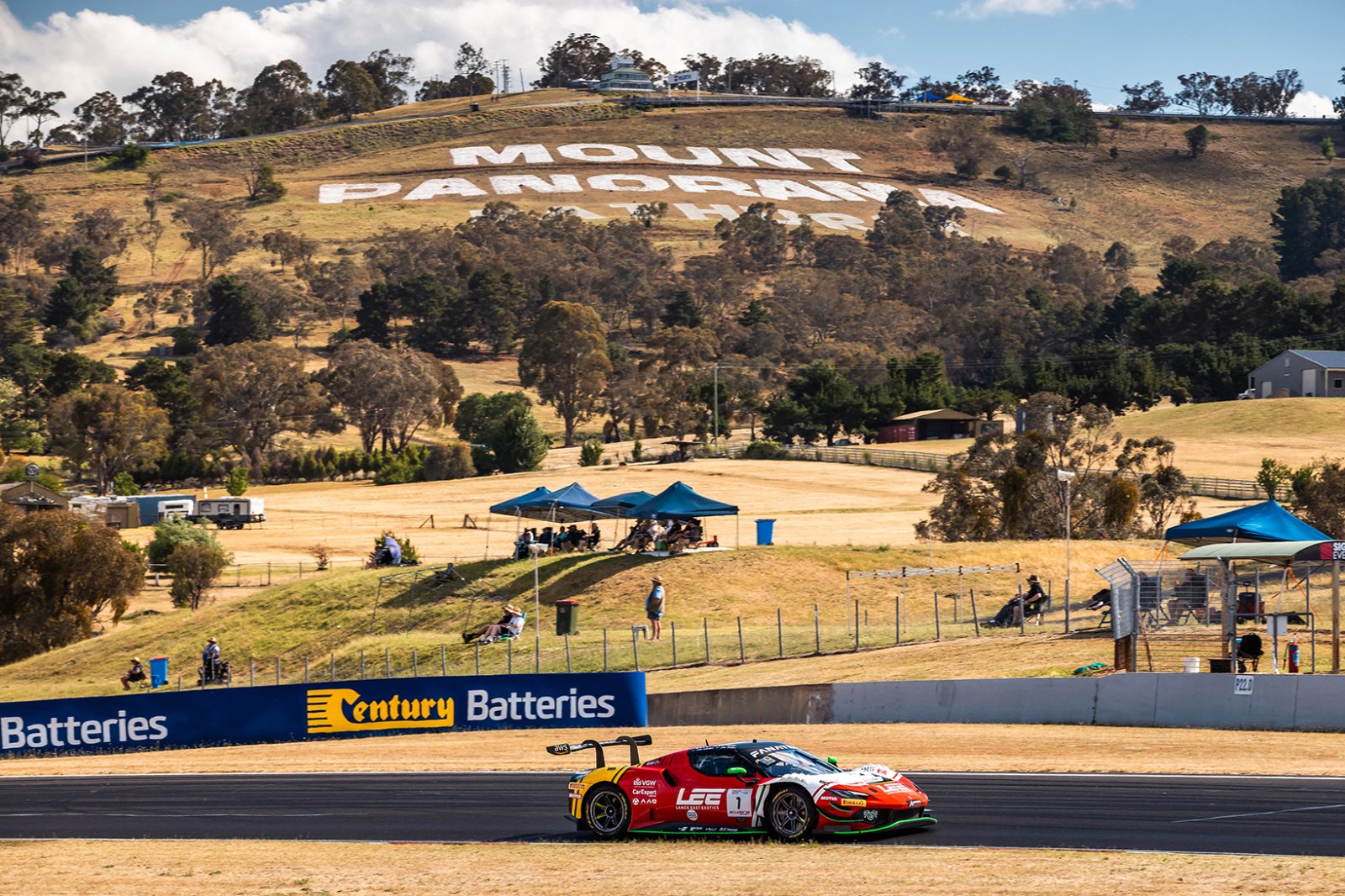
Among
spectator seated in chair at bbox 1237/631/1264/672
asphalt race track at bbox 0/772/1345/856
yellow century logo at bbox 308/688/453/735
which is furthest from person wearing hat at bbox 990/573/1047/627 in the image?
asphalt race track at bbox 0/772/1345/856

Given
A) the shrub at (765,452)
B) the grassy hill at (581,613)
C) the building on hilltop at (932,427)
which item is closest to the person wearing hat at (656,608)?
the grassy hill at (581,613)

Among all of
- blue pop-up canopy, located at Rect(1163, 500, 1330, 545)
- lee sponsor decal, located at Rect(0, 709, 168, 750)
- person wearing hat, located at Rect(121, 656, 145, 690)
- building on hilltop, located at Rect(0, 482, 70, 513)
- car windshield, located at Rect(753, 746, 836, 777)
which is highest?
blue pop-up canopy, located at Rect(1163, 500, 1330, 545)

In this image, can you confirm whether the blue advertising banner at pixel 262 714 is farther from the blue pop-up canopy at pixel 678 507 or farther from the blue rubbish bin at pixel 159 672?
the blue pop-up canopy at pixel 678 507

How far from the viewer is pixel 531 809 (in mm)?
22734

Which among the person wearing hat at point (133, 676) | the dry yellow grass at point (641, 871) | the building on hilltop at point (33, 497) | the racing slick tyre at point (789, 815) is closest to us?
the dry yellow grass at point (641, 871)

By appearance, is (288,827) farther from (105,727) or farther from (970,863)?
(105,727)

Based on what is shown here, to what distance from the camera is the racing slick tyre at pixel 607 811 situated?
18.9 metres

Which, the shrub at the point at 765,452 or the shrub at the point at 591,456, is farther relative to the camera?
the shrub at the point at 591,456

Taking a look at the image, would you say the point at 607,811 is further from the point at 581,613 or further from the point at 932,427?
the point at 932,427

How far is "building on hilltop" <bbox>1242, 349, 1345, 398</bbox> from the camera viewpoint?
389ft

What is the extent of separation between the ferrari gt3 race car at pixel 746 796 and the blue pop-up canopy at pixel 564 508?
3001 centimetres

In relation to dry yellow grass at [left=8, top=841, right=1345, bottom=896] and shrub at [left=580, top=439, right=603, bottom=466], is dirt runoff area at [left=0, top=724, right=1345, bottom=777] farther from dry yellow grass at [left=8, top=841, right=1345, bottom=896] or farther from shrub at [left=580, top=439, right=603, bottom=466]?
shrub at [left=580, top=439, right=603, bottom=466]

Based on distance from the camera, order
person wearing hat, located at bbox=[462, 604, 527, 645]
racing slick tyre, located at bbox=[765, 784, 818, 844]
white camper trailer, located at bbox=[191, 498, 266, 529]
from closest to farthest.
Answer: racing slick tyre, located at bbox=[765, 784, 818, 844]
person wearing hat, located at bbox=[462, 604, 527, 645]
white camper trailer, located at bbox=[191, 498, 266, 529]

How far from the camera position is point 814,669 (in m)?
35.5
